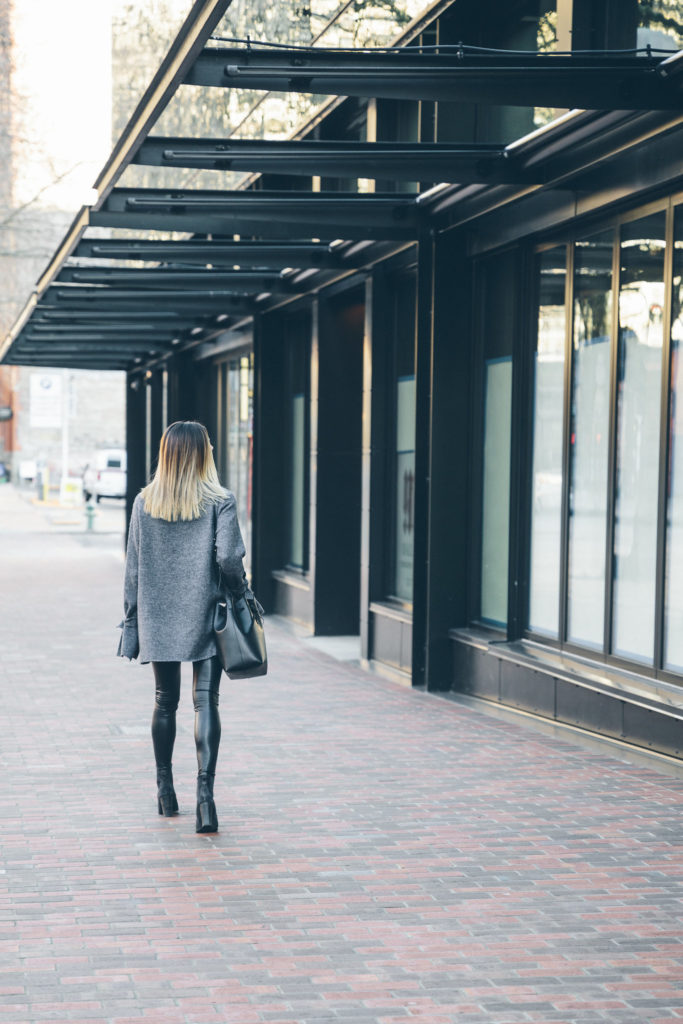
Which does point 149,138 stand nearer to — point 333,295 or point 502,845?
point 502,845

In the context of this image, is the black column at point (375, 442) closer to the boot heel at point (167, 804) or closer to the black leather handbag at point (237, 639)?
the boot heel at point (167, 804)

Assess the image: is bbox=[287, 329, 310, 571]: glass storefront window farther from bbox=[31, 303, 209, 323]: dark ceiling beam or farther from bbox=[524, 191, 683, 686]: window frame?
bbox=[524, 191, 683, 686]: window frame

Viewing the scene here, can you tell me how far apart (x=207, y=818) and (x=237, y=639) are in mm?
836

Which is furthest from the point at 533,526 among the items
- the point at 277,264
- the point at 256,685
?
the point at 277,264

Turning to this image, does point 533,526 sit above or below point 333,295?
below

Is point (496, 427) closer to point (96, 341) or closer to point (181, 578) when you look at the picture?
point (181, 578)

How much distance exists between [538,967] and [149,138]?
5046mm

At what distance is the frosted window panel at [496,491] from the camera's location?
1028 centimetres

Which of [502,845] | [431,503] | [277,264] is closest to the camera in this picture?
[502,845]

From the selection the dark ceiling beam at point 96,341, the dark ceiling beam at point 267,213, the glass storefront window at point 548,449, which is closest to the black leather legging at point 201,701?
the glass storefront window at point 548,449

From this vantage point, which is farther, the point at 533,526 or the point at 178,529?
the point at 533,526

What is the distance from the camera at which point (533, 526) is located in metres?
9.95

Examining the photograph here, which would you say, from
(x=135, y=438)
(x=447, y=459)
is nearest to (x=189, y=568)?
(x=447, y=459)

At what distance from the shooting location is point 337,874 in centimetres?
589
